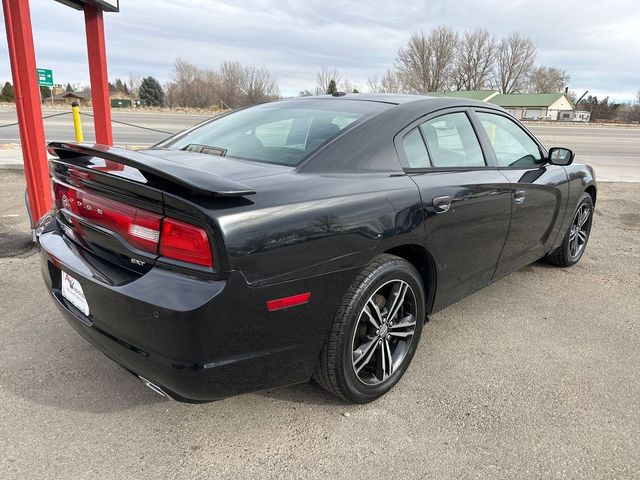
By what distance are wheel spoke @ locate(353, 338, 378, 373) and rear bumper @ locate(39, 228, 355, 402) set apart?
11.9 inches

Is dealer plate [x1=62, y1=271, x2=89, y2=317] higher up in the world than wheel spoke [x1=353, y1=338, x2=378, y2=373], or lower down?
higher up

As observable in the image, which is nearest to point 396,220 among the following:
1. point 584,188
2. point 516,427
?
point 516,427

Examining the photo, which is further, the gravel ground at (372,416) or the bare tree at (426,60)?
the bare tree at (426,60)

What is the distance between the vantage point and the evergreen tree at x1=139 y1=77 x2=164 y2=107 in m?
72.8

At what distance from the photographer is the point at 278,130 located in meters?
2.88

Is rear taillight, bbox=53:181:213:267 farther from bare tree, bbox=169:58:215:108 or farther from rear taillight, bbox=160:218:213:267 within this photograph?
bare tree, bbox=169:58:215:108

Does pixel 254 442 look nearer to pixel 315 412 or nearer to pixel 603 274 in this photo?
pixel 315 412

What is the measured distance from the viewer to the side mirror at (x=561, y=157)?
395 cm

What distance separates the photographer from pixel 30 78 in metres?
4.48

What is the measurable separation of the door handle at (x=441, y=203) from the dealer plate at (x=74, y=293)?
1.79 meters

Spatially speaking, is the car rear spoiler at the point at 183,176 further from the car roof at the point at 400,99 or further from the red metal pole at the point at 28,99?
the red metal pole at the point at 28,99

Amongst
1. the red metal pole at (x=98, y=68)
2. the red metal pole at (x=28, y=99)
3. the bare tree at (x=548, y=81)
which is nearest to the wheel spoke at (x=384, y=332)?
the red metal pole at (x=28, y=99)

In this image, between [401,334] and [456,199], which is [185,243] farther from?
[456,199]

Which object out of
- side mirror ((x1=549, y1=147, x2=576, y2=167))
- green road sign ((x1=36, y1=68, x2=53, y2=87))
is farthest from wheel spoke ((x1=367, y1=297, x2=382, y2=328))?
green road sign ((x1=36, y1=68, x2=53, y2=87))
